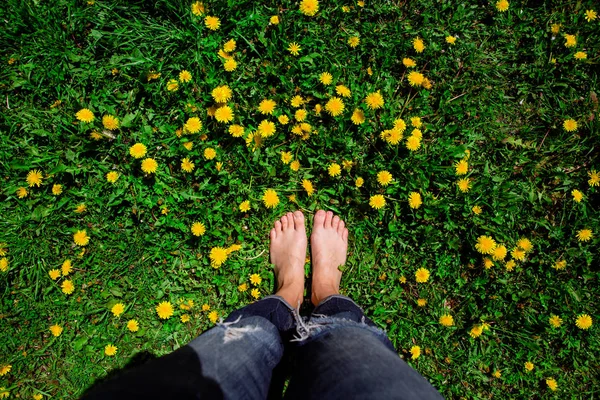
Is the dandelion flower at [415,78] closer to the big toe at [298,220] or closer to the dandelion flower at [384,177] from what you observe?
the dandelion flower at [384,177]

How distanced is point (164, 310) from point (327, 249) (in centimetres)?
125

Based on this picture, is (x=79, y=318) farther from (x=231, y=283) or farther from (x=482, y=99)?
(x=482, y=99)

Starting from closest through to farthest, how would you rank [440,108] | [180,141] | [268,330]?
[268,330]
[180,141]
[440,108]

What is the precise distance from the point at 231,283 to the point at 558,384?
8.18ft

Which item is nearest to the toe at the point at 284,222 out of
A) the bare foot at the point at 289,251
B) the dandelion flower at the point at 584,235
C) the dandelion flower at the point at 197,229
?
the bare foot at the point at 289,251

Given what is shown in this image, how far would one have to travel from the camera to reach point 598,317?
256 centimetres

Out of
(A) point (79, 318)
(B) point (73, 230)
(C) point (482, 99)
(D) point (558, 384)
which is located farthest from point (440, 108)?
(A) point (79, 318)

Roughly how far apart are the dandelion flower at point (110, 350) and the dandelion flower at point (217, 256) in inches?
35.7

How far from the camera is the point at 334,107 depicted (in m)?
2.52

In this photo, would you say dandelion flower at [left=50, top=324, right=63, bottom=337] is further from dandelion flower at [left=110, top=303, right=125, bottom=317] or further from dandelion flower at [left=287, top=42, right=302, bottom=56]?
dandelion flower at [left=287, top=42, right=302, bottom=56]

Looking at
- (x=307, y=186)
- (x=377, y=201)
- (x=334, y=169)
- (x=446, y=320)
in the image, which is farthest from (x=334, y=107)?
(x=446, y=320)

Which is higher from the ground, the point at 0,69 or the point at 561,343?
the point at 0,69

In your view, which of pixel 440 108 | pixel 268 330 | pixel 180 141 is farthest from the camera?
pixel 440 108

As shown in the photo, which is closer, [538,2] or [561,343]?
[561,343]
